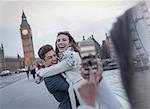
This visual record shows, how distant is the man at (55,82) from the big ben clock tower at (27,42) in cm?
6

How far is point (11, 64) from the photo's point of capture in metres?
2.02

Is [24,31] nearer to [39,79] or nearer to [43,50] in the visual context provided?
[43,50]

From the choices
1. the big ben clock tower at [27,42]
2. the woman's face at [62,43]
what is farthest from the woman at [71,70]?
the big ben clock tower at [27,42]

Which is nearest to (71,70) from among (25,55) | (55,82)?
(55,82)

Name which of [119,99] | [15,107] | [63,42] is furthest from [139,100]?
[15,107]

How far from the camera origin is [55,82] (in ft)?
6.24

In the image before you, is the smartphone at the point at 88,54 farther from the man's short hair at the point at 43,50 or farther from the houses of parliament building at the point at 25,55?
the houses of parliament building at the point at 25,55

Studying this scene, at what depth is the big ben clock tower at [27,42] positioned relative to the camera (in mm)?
1954

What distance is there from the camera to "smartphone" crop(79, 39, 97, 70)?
1.89m

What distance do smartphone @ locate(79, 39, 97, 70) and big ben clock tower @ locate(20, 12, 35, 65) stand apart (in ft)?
0.86

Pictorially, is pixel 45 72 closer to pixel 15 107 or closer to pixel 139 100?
pixel 15 107

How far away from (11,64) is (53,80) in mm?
265

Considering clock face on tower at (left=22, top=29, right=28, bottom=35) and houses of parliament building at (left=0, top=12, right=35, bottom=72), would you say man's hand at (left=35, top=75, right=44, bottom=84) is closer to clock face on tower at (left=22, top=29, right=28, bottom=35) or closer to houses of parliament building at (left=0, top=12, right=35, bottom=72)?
houses of parliament building at (left=0, top=12, right=35, bottom=72)

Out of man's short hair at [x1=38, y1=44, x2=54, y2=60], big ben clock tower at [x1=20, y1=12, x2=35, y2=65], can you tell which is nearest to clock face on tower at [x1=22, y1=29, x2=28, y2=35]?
big ben clock tower at [x1=20, y1=12, x2=35, y2=65]
